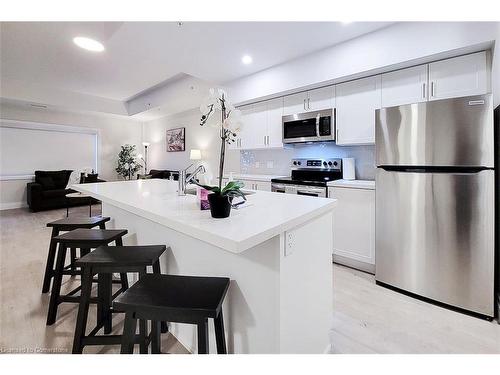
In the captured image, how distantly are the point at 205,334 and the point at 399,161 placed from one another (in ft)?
6.80

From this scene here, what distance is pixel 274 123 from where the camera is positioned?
3.69m

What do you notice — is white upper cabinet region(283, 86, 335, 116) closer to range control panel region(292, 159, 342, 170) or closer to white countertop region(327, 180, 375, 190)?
range control panel region(292, 159, 342, 170)

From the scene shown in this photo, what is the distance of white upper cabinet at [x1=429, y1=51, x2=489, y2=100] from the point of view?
2.11 meters

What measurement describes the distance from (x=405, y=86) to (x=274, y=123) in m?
1.68

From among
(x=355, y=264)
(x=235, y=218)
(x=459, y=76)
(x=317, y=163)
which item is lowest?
(x=355, y=264)

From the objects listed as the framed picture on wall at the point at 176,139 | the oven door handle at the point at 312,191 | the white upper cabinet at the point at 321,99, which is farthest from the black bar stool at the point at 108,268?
the framed picture on wall at the point at 176,139

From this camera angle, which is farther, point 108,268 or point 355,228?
point 355,228

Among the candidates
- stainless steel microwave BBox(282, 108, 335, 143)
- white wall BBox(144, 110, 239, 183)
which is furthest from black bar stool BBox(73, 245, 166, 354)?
white wall BBox(144, 110, 239, 183)

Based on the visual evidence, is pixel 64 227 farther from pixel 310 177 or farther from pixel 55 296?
pixel 310 177

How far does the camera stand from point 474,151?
1.84 meters

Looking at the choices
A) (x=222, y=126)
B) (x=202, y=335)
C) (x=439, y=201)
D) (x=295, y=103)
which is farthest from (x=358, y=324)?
(x=295, y=103)

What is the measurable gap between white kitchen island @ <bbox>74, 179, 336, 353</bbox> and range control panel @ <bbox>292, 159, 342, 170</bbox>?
1910 millimetres
